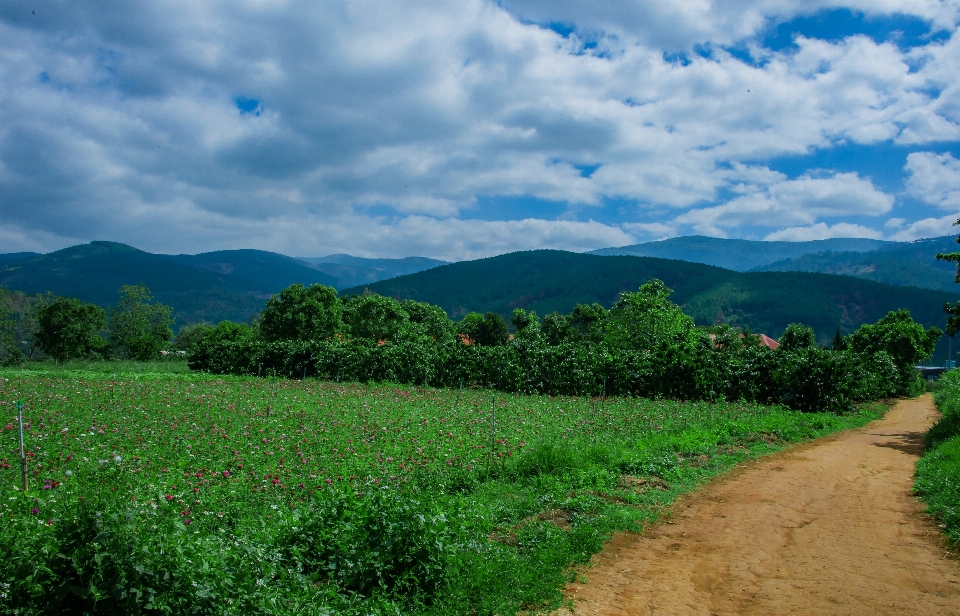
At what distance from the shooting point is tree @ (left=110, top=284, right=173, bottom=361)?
55625mm

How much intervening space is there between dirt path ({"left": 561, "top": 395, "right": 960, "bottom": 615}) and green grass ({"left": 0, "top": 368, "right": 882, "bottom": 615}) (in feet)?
1.55

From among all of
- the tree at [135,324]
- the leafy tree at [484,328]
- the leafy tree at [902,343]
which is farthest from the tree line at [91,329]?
the leafy tree at [902,343]

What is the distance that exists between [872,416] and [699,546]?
1850 centimetres

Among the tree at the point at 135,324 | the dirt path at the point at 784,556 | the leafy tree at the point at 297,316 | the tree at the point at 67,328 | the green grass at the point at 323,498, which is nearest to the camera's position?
the green grass at the point at 323,498

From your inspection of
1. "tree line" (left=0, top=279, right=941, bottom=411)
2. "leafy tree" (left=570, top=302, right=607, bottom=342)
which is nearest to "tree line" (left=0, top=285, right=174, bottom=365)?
"tree line" (left=0, top=279, right=941, bottom=411)

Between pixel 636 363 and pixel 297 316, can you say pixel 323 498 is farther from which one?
pixel 297 316

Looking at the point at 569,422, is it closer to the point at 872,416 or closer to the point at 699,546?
the point at 699,546

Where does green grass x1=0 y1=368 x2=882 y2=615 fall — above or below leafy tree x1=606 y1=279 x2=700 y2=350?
below

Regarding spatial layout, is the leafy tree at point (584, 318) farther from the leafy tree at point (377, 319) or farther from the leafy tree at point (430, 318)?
the leafy tree at point (377, 319)

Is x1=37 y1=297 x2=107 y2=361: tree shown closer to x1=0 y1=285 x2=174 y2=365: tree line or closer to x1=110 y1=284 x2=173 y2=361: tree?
x1=0 y1=285 x2=174 y2=365: tree line

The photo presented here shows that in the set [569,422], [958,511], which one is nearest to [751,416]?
[569,422]

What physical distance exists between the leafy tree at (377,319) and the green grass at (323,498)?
37901 mm

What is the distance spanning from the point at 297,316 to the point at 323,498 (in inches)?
1845

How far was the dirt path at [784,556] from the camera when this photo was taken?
17.9 ft
